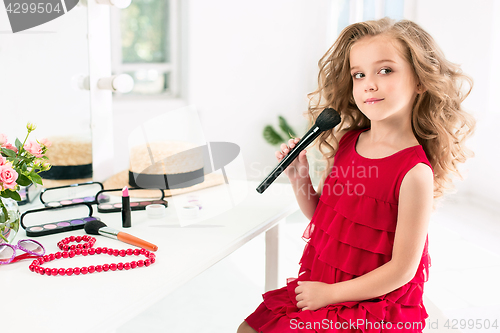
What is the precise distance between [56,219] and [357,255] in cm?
61

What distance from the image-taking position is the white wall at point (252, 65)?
11.7 feet

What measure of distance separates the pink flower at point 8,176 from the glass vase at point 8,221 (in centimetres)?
7

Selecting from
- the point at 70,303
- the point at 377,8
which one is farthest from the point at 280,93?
the point at 70,303

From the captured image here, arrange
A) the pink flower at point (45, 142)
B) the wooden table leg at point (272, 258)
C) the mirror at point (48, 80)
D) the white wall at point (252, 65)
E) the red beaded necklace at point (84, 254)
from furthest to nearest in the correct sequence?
1. the white wall at point (252, 65)
2. the wooden table leg at point (272, 258)
3. the mirror at point (48, 80)
4. the pink flower at point (45, 142)
5. the red beaded necklace at point (84, 254)

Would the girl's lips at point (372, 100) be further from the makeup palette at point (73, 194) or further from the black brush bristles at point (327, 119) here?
the makeup palette at point (73, 194)

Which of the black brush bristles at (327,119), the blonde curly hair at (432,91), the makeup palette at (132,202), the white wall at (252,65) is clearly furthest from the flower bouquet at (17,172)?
the white wall at (252,65)

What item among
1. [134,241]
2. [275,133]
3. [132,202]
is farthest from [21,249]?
[275,133]

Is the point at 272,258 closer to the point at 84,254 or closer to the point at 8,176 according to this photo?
the point at 84,254

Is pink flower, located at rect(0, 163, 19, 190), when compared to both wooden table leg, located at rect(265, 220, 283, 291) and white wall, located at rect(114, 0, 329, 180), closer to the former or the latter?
wooden table leg, located at rect(265, 220, 283, 291)

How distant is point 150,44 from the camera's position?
3.46 m

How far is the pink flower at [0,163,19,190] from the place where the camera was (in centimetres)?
65

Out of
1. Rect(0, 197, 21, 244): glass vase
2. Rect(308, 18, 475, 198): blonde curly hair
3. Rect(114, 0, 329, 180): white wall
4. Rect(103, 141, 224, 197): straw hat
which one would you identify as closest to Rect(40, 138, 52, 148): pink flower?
Rect(0, 197, 21, 244): glass vase

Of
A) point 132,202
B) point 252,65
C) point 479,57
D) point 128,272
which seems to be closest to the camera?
point 128,272

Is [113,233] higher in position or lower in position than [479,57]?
lower
